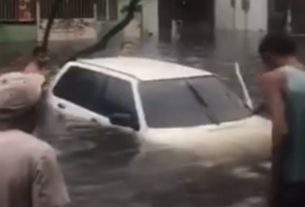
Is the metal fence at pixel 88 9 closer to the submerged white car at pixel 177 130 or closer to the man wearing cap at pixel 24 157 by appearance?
the submerged white car at pixel 177 130

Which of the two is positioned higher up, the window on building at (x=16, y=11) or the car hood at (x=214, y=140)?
the car hood at (x=214, y=140)

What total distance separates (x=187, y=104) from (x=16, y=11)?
3602 centimetres

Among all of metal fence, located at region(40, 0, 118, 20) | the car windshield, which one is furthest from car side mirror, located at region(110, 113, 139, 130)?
metal fence, located at region(40, 0, 118, 20)

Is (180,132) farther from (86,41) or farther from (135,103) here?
(86,41)

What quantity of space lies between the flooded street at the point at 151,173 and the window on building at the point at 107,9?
3636cm

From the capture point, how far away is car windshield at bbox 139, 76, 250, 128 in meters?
12.1

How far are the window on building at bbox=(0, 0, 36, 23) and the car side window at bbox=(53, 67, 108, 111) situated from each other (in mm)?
32903

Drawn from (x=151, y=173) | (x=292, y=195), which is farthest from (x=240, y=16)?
(x=292, y=195)

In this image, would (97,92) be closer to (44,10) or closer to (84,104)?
(84,104)

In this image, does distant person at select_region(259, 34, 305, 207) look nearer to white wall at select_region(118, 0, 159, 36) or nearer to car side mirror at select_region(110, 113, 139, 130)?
car side mirror at select_region(110, 113, 139, 130)

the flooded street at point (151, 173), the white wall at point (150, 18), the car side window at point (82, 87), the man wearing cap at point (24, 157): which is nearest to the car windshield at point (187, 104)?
the flooded street at point (151, 173)

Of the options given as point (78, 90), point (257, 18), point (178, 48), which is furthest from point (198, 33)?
point (78, 90)

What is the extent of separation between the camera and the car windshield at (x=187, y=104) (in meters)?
12.1

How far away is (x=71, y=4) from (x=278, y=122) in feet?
141
